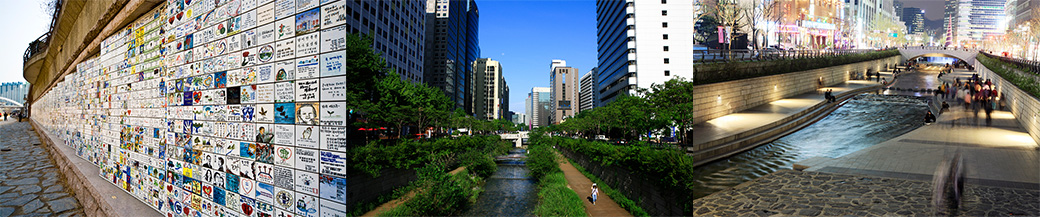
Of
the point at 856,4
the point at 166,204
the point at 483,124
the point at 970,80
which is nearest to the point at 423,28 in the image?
Answer: the point at 483,124

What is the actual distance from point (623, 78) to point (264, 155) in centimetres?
260

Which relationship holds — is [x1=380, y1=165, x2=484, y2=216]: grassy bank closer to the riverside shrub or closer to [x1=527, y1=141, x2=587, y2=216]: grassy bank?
the riverside shrub

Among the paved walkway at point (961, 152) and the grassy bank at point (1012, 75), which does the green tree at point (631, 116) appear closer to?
the paved walkway at point (961, 152)

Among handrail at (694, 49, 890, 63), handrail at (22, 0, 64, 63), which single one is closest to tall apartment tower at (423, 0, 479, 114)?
handrail at (694, 49, 890, 63)

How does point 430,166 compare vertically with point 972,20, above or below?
below

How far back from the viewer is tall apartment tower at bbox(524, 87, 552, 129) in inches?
126

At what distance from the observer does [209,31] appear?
304 centimetres

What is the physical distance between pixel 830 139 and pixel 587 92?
334 cm

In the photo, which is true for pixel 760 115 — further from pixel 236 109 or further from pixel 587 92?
pixel 236 109

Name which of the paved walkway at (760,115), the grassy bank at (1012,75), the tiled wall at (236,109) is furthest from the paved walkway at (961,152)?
the tiled wall at (236,109)

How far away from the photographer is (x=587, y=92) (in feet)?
9.87

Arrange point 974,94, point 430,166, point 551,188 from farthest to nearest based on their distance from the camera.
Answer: point 551,188 < point 974,94 < point 430,166

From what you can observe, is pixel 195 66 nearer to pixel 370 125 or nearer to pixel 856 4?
pixel 370 125

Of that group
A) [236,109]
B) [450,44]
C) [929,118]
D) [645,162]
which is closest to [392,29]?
[450,44]
